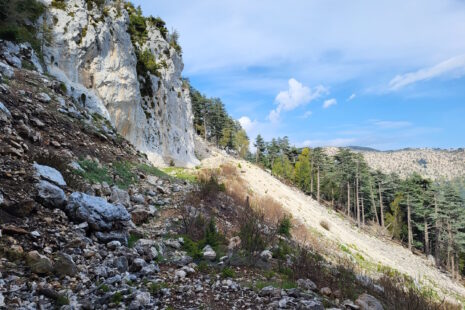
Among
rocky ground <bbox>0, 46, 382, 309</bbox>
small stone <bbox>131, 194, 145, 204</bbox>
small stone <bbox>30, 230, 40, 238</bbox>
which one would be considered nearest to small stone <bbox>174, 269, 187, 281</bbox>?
rocky ground <bbox>0, 46, 382, 309</bbox>

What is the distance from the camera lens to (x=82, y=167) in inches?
388

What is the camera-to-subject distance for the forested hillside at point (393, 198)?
147 feet

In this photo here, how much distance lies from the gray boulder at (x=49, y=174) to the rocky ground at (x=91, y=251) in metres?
0.03

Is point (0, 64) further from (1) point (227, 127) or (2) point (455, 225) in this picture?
(1) point (227, 127)

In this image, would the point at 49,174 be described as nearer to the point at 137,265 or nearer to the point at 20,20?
the point at 137,265

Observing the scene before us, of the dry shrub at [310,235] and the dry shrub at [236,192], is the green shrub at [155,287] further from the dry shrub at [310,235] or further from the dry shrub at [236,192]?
the dry shrub at [310,235]

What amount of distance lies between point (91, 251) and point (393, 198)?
60.7 m

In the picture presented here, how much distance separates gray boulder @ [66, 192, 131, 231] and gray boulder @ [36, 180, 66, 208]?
180mm

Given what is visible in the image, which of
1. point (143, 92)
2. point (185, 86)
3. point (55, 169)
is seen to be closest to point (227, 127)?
point (185, 86)

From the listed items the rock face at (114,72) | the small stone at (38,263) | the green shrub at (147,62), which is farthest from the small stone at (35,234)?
the green shrub at (147,62)

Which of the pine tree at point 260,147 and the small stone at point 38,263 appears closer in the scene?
the small stone at point 38,263

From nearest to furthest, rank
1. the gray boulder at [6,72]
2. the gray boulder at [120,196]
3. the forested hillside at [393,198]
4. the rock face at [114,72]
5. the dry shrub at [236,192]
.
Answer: the gray boulder at [120,196], the gray boulder at [6,72], the dry shrub at [236,192], the rock face at [114,72], the forested hillside at [393,198]

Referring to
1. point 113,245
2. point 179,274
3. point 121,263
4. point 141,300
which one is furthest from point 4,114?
point 141,300

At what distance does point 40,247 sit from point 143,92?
1097 inches
